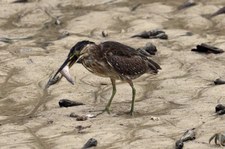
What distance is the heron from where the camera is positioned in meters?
9.18

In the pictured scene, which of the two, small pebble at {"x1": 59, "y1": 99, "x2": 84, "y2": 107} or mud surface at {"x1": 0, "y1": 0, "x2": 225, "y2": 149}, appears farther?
small pebble at {"x1": 59, "y1": 99, "x2": 84, "y2": 107}

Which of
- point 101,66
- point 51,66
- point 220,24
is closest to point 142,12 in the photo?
point 220,24

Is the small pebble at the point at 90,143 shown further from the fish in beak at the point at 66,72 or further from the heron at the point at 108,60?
the fish in beak at the point at 66,72

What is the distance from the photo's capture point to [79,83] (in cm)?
1101

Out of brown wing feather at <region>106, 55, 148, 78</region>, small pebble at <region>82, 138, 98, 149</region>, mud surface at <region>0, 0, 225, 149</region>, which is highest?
brown wing feather at <region>106, 55, 148, 78</region>

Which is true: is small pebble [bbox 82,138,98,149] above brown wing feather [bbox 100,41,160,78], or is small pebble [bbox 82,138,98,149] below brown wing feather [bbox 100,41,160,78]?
below

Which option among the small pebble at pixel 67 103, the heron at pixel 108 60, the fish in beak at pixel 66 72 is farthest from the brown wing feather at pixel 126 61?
the small pebble at pixel 67 103

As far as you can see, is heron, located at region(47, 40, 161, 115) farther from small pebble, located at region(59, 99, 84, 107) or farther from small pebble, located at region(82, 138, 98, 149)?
small pebble, located at region(82, 138, 98, 149)

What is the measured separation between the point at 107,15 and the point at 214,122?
21.7 ft

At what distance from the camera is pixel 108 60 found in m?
9.22

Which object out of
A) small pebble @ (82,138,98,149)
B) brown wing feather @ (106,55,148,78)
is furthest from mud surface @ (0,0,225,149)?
brown wing feather @ (106,55,148,78)

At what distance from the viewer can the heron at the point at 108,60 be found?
9.18m

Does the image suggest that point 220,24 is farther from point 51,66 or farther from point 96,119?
point 96,119

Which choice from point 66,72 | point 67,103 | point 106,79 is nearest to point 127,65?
point 66,72
